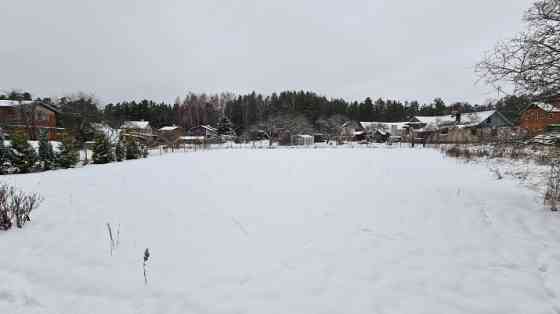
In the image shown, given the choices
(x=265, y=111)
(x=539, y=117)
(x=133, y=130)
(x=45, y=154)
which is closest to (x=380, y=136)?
(x=265, y=111)

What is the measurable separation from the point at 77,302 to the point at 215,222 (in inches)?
111

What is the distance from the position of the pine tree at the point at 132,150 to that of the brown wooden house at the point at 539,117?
94.6ft

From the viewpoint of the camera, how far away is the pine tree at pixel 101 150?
20.8 meters

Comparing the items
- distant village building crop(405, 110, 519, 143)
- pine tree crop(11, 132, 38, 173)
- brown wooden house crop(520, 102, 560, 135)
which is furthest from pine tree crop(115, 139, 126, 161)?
brown wooden house crop(520, 102, 560, 135)

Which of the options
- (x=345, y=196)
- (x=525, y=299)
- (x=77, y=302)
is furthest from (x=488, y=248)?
Answer: (x=77, y=302)

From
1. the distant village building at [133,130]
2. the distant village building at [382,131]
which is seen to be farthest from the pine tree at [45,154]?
the distant village building at [382,131]

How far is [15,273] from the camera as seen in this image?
10.9 feet

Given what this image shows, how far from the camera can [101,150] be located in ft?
68.8

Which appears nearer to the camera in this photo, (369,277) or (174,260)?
(369,277)

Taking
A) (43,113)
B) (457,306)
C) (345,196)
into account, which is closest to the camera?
(457,306)

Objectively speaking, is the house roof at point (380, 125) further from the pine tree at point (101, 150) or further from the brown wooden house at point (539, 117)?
the brown wooden house at point (539, 117)

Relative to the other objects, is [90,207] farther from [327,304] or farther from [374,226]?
[374,226]

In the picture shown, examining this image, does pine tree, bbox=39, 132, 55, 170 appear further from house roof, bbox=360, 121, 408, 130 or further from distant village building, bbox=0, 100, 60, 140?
house roof, bbox=360, 121, 408, 130

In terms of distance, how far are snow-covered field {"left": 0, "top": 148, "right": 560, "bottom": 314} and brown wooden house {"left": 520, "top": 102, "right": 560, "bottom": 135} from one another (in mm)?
1928
